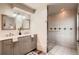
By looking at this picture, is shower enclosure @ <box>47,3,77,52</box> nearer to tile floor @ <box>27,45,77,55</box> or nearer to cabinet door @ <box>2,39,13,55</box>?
tile floor @ <box>27,45,77,55</box>

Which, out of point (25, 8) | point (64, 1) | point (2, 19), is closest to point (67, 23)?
point (64, 1)

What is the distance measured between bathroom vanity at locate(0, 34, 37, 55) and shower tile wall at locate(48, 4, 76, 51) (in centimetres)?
33

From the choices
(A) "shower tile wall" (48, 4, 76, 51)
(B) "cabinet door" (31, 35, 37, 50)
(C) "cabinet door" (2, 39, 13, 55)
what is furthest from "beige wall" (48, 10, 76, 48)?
(C) "cabinet door" (2, 39, 13, 55)

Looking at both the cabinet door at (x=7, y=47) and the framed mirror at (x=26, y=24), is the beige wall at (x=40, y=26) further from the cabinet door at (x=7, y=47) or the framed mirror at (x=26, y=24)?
the cabinet door at (x=7, y=47)

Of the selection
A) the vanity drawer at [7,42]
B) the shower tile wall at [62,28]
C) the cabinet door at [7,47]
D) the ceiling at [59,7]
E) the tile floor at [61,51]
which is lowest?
the tile floor at [61,51]

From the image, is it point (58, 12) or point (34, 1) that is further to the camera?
point (58, 12)

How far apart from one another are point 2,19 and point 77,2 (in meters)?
1.29

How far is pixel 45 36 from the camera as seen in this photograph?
1.93 metres

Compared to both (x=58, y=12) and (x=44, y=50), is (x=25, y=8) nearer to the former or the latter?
(x=58, y=12)

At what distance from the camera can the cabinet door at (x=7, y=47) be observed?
1.70 meters

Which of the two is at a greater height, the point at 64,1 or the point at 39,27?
the point at 64,1

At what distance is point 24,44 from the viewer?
189 cm

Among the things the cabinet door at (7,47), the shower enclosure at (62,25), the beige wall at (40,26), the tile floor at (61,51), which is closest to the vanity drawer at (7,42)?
the cabinet door at (7,47)

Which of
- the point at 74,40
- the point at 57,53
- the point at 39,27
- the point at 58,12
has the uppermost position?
the point at 58,12
